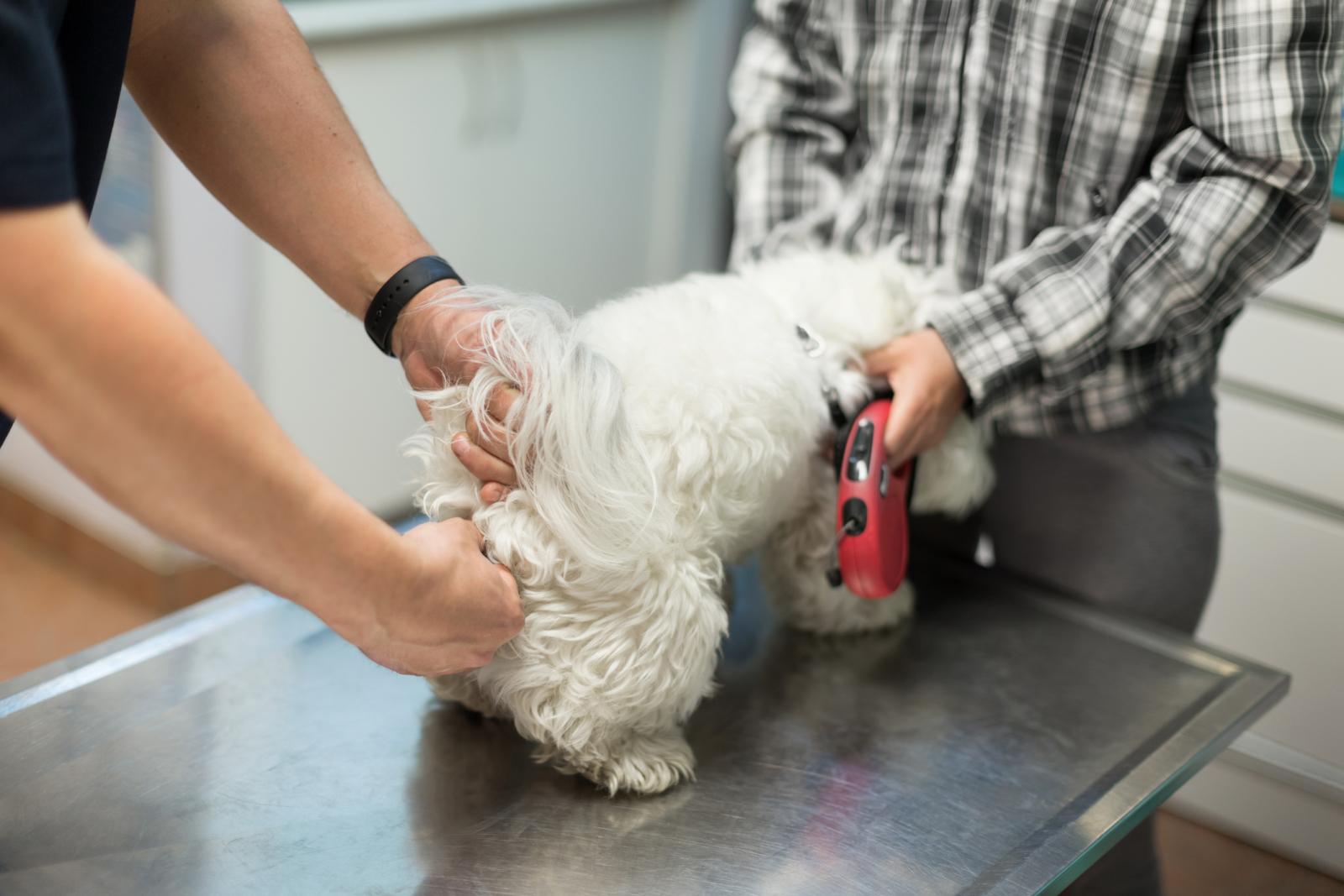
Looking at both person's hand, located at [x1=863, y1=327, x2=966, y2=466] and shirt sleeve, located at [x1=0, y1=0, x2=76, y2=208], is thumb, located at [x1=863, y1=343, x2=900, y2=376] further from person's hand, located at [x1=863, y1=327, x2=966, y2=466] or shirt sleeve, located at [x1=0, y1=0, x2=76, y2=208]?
shirt sleeve, located at [x1=0, y1=0, x2=76, y2=208]

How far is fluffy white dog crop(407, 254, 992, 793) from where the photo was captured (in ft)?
2.51

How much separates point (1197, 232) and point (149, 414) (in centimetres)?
79

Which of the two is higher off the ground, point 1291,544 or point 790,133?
point 790,133

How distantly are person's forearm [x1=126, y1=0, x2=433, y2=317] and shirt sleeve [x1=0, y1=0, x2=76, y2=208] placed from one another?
0.30 m

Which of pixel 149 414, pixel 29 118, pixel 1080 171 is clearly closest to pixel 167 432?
pixel 149 414

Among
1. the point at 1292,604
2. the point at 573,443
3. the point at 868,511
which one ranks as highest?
the point at 573,443

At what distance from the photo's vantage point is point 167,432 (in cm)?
54

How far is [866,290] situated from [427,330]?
38 cm

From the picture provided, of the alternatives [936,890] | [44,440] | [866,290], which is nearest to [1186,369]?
[866,290]

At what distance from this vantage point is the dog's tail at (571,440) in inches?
29.7

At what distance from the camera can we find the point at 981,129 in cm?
109

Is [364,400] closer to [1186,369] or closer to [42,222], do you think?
[1186,369]

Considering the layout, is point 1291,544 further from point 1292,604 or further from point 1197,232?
point 1197,232

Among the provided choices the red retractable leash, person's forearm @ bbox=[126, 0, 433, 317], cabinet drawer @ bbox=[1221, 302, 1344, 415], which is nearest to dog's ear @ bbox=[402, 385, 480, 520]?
person's forearm @ bbox=[126, 0, 433, 317]
